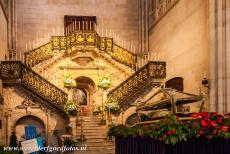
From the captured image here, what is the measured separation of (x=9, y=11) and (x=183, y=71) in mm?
11451

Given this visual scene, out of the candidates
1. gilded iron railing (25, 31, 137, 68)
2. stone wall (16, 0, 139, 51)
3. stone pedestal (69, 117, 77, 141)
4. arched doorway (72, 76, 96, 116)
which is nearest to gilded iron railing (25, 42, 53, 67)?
gilded iron railing (25, 31, 137, 68)

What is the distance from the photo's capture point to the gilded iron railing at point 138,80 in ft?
66.7

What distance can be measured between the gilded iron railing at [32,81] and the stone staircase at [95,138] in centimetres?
152

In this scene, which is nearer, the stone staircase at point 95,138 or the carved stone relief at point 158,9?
the stone staircase at point 95,138

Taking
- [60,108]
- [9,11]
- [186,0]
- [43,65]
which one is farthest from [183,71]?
[9,11]

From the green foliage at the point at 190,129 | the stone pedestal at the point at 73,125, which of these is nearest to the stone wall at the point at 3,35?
the stone pedestal at the point at 73,125

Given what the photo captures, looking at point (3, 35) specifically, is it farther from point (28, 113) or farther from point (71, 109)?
point (71, 109)

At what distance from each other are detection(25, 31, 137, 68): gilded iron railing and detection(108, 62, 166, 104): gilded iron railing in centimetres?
267

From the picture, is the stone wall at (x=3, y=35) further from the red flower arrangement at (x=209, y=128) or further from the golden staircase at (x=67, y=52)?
the red flower arrangement at (x=209, y=128)

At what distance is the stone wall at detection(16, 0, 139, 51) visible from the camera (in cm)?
2573

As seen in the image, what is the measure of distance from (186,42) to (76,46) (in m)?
6.06

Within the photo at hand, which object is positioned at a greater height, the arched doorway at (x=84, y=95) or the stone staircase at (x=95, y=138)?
the arched doorway at (x=84, y=95)

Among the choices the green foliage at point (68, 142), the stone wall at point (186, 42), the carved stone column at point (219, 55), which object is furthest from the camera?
the stone wall at point (186, 42)

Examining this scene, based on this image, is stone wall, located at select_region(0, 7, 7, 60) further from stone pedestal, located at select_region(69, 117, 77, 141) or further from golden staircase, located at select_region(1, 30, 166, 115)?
stone pedestal, located at select_region(69, 117, 77, 141)
